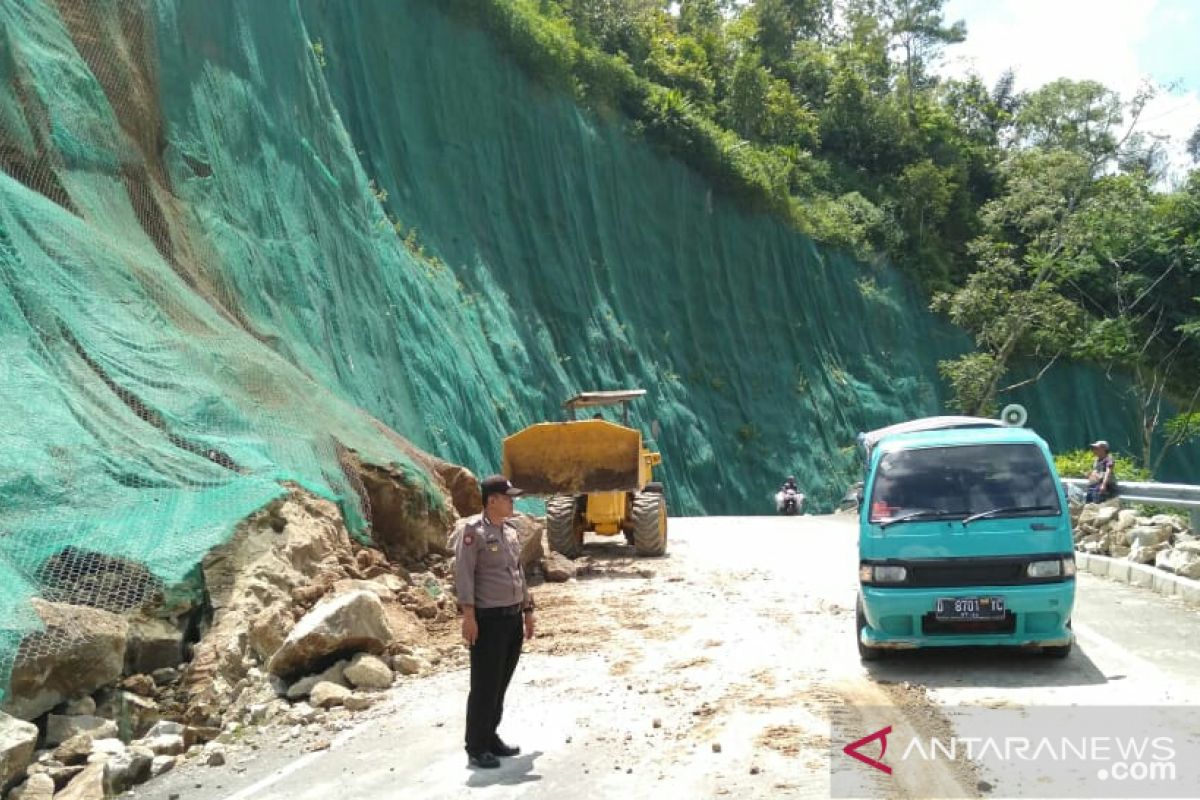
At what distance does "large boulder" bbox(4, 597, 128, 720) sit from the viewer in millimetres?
7102

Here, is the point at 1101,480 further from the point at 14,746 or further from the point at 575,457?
the point at 14,746

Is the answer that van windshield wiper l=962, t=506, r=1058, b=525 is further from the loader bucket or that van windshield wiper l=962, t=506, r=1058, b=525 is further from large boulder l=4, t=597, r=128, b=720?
the loader bucket

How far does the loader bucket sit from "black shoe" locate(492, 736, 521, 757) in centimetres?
980

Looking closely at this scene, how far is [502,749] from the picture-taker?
22.2 feet

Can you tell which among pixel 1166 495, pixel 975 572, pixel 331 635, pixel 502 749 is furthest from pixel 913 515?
pixel 1166 495

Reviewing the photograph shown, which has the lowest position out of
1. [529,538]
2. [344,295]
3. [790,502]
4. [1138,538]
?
[790,502]

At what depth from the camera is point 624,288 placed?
3394cm

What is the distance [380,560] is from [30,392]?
13.1 ft

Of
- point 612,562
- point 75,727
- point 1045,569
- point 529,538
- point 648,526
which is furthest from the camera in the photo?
point 648,526

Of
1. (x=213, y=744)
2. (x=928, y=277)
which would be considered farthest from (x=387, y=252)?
(x=928, y=277)

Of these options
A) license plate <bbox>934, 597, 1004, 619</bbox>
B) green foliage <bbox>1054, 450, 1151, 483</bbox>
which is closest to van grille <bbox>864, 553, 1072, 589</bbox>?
license plate <bbox>934, 597, 1004, 619</bbox>

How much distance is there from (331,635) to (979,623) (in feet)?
16.0

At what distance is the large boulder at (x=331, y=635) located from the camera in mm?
8492

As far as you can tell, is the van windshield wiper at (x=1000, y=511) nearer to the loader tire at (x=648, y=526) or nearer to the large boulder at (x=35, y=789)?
the large boulder at (x=35, y=789)
